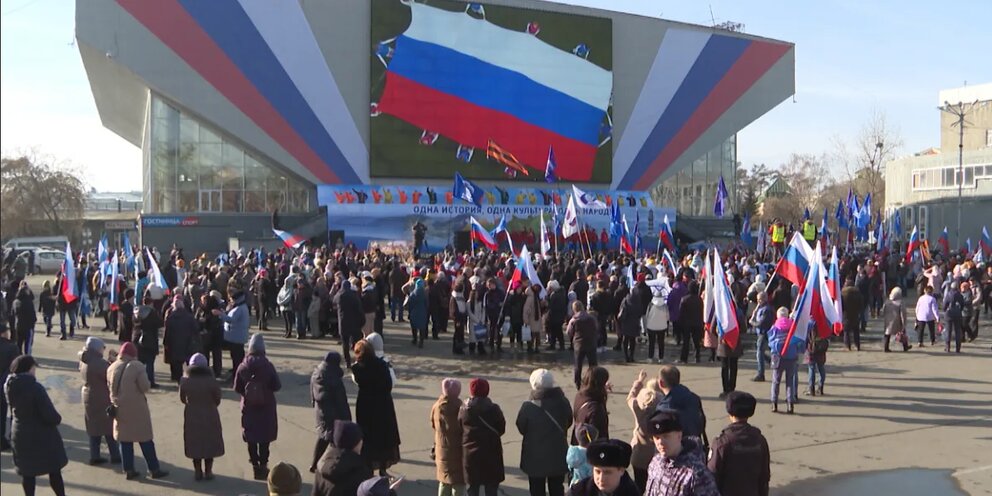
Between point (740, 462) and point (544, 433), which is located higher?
point (740, 462)

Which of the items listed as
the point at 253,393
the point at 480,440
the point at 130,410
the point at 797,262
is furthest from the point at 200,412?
Result: the point at 797,262

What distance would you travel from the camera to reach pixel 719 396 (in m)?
11.3

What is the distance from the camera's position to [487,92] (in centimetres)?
4159

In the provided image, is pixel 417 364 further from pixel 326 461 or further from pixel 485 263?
pixel 326 461

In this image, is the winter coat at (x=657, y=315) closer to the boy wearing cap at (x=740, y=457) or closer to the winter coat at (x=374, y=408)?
the winter coat at (x=374, y=408)

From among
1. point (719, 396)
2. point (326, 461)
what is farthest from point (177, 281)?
point (326, 461)

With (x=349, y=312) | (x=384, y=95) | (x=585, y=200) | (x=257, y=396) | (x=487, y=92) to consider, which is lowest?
(x=257, y=396)

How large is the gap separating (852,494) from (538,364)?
22.3 ft

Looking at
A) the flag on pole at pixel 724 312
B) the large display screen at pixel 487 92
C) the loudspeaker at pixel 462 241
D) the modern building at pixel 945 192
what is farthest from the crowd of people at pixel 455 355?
the modern building at pixel 945 192

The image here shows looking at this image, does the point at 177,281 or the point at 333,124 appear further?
the point at 333,124

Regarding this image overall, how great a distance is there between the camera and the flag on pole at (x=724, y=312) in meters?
11.1

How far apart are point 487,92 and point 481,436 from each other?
36.2 m

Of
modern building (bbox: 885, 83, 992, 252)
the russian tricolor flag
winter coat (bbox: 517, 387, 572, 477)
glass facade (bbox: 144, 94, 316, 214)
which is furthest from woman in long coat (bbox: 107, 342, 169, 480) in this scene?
modern building (bbox: 885, 83, 992, 252)

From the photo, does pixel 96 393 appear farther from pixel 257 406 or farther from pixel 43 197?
pixel 43 197
